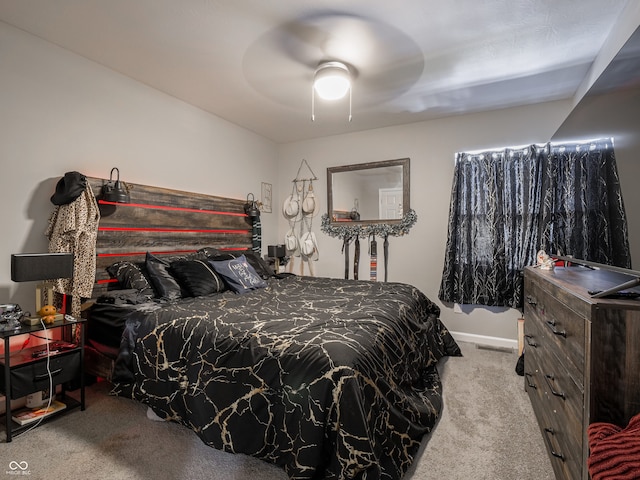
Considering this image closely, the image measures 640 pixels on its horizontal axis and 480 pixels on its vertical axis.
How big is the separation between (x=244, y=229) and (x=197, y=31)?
2.32 metres

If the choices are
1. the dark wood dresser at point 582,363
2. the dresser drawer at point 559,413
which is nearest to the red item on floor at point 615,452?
the dark wood dresser at point 582,363

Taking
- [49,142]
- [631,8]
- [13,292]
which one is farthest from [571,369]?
[49,142]

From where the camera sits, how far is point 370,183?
4266 mm

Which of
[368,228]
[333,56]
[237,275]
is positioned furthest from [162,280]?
[368,228]

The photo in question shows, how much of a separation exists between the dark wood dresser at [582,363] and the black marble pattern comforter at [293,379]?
0.67 meters

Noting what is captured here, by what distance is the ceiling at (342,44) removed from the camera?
2.00 m

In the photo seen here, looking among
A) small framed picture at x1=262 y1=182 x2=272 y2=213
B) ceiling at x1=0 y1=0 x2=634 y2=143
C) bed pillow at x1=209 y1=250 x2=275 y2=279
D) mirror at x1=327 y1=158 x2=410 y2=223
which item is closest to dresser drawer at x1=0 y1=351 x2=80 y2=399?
bed pillow at x1=209 y1=250 x2=275 y2=279

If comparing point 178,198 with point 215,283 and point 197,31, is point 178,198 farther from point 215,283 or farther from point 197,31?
point 197,31

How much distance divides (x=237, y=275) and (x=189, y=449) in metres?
1.44

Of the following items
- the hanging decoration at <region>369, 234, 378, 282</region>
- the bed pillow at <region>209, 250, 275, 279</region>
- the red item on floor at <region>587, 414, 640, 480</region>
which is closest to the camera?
the red item on floor at <region>587, 414, 640, 480</region>

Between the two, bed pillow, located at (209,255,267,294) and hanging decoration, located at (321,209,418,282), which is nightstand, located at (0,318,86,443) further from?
hanging decoration, located at (321,209,418,282)

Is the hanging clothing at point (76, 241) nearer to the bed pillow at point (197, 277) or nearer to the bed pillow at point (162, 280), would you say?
the bed pillow at point (162, 280)

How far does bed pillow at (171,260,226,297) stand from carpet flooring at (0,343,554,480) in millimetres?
902

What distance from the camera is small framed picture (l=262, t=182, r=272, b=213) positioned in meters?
4.59
